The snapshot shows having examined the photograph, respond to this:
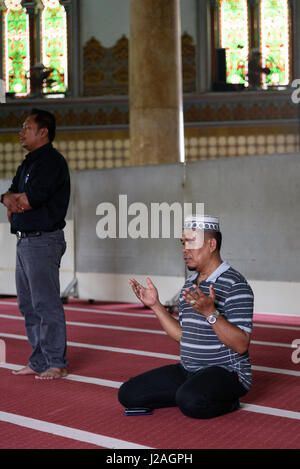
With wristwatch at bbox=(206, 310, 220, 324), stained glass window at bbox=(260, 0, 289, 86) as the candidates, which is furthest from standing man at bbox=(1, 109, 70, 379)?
stained glass window at bbox=(260, 0, 289, 86)

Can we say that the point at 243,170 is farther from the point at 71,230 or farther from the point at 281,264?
the point at 71,230

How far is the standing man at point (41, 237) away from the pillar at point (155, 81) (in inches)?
241

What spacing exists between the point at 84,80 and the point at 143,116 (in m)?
6.79

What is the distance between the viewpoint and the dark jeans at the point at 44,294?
4.95 metres

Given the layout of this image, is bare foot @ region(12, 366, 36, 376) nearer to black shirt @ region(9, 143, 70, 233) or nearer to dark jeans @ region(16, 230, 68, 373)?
dark jeans @ region(16, 230, 68, 373)

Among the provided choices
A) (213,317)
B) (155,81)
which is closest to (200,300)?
(213,317)

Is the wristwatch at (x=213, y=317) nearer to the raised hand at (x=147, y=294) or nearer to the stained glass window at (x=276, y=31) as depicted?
the raised hand at (x=147, y=294)

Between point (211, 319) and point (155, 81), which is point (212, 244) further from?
point (155, 81)

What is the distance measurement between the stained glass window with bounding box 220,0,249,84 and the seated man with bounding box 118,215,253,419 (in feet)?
47.0

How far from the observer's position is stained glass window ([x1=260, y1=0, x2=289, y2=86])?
1769cm

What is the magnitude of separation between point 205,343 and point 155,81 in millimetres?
7664

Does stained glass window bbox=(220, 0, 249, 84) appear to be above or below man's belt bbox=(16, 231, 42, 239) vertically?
above

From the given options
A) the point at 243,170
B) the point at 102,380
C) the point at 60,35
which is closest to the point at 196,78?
the point at 60,35

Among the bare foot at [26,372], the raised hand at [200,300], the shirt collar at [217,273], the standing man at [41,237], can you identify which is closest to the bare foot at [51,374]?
the standing man at [41,237]
